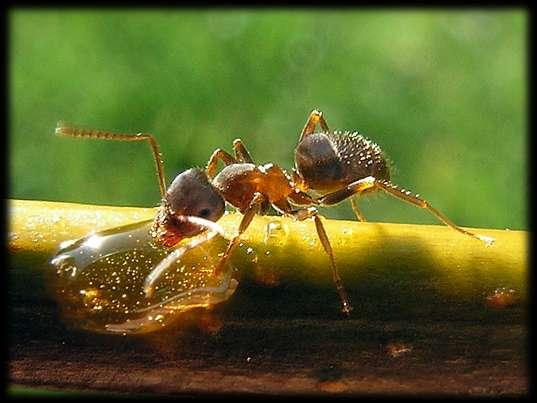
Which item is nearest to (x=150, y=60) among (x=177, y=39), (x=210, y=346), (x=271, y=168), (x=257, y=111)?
(x=177, y=39)

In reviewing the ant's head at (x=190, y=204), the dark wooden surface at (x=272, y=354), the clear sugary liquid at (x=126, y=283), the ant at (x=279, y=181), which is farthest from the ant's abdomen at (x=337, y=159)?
the dark wooden surface at (x=272, y=354)

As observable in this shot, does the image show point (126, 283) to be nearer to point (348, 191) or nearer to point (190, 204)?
point (190, 204)

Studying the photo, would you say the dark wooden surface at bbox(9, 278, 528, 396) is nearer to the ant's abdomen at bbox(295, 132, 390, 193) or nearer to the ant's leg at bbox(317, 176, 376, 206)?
the ant's leg at bbox(317, 176, 376, 206)

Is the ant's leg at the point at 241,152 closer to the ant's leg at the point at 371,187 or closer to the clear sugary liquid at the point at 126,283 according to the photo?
the ant's leg at the point at 371,187

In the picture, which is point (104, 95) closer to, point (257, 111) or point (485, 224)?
point (257, 111)

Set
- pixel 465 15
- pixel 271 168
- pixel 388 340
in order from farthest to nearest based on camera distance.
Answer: pixel 465 15 < pixel 271 168 < pixel 388 340

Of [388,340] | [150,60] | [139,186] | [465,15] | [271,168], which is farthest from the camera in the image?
[465,15]
